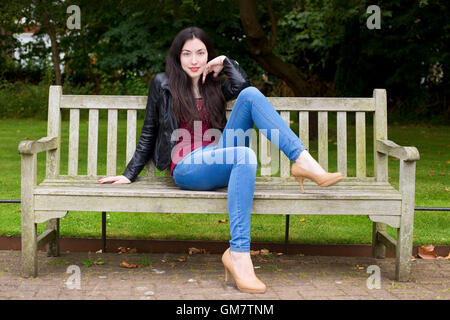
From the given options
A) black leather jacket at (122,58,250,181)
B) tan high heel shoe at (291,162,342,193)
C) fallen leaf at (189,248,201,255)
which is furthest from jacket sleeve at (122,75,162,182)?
A: tan high heel shoe at (291,162,342,193)

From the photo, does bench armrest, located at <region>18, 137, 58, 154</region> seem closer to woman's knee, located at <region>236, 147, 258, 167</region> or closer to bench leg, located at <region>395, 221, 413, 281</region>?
woman's knee, located at <region>236, 147, 258, 167</region>

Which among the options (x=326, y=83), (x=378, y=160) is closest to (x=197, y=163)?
(x=378, y=160)

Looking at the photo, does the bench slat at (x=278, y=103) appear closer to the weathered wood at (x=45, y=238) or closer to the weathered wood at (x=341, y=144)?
the weathered wood at (x=341, y=144)

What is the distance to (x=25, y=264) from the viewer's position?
3.82 meters

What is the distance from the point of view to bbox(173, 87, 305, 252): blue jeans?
141 inches

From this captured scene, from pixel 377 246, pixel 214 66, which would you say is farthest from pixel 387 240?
pixel 214 66

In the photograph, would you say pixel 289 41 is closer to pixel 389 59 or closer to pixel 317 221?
pixel 389 59

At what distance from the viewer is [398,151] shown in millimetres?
3922

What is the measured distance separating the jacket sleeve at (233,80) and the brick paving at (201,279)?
1194 mm

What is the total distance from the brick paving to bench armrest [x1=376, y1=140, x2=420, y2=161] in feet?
2.56

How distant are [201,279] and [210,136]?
0.97 m

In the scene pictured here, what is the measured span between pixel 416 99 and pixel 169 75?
1400 cm

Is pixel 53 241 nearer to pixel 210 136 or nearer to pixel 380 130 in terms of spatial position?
pixel 210 136

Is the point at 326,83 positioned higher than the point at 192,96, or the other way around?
the point at 326,83
